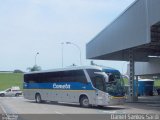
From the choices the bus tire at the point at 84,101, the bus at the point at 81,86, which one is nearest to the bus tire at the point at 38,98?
the bus at the point at 81,86

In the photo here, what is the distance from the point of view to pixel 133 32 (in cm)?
3544

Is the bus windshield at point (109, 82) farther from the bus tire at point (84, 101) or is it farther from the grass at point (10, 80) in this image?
the grass at point (10, 80)

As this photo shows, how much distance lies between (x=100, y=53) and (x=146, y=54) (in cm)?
730

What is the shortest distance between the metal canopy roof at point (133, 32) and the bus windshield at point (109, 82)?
489 centimetres

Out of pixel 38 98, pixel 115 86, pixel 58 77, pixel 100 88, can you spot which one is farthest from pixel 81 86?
pixel 38 98

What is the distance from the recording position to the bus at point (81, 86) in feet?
95.8

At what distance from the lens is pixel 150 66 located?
177 feet

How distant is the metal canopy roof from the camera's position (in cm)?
3188

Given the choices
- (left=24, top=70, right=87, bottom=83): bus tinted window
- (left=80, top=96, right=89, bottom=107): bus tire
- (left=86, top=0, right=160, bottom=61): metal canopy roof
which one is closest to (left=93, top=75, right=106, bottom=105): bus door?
(left=24, top=70, right=87, bottom=83): bus tinted window

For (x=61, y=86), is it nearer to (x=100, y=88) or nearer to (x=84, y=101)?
(x=84, y=101)

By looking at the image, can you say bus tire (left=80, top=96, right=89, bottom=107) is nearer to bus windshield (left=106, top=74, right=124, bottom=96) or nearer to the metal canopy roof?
bus windshield (left=106, top=74, right=124, bottom=96)

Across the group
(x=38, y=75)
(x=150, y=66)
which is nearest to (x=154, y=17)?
(x=38, y=75)

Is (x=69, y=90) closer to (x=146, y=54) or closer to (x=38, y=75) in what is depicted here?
(x=38, y=75)

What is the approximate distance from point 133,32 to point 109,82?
764 centimetres
